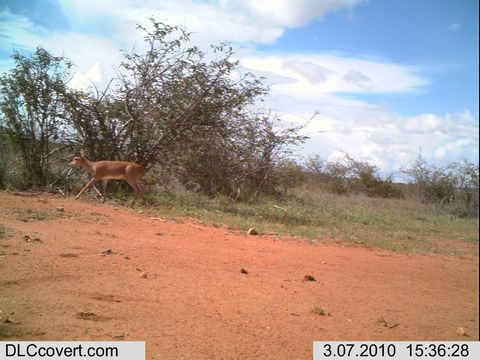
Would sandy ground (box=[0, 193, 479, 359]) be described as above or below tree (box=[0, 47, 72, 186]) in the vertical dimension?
below

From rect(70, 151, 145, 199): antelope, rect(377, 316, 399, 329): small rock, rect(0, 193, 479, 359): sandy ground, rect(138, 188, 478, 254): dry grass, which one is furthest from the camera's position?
rect(70, 151, 145, 199): antelope

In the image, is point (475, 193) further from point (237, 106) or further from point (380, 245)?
point (237, 106)

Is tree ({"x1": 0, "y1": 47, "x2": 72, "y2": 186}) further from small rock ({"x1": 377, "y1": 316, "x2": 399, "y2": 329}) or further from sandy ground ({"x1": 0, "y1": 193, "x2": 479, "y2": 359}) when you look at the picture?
small rock ({"x1": 377, "y1": 316, "x2": 399, "y2": 329})

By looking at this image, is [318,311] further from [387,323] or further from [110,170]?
[110,170]

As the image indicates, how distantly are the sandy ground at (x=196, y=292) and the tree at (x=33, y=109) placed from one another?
53 cm

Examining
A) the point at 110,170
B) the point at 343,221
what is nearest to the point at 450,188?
the point at 343,221

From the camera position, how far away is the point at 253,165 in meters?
13.5

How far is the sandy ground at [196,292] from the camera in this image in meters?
2.84

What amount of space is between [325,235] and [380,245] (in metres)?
1.01

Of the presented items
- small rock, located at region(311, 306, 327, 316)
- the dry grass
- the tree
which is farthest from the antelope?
small rock, located at region(311, 306, 327, 316)

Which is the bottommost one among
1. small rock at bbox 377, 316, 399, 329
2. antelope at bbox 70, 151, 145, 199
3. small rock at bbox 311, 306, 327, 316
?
small rock at bbox 377, 316, 399, 329

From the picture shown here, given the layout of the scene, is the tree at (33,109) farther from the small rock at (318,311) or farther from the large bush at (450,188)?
the large bush at (450,188)

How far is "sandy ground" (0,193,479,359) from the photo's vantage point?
284 centimetres

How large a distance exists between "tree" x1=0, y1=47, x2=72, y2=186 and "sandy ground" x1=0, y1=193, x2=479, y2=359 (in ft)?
1.72
